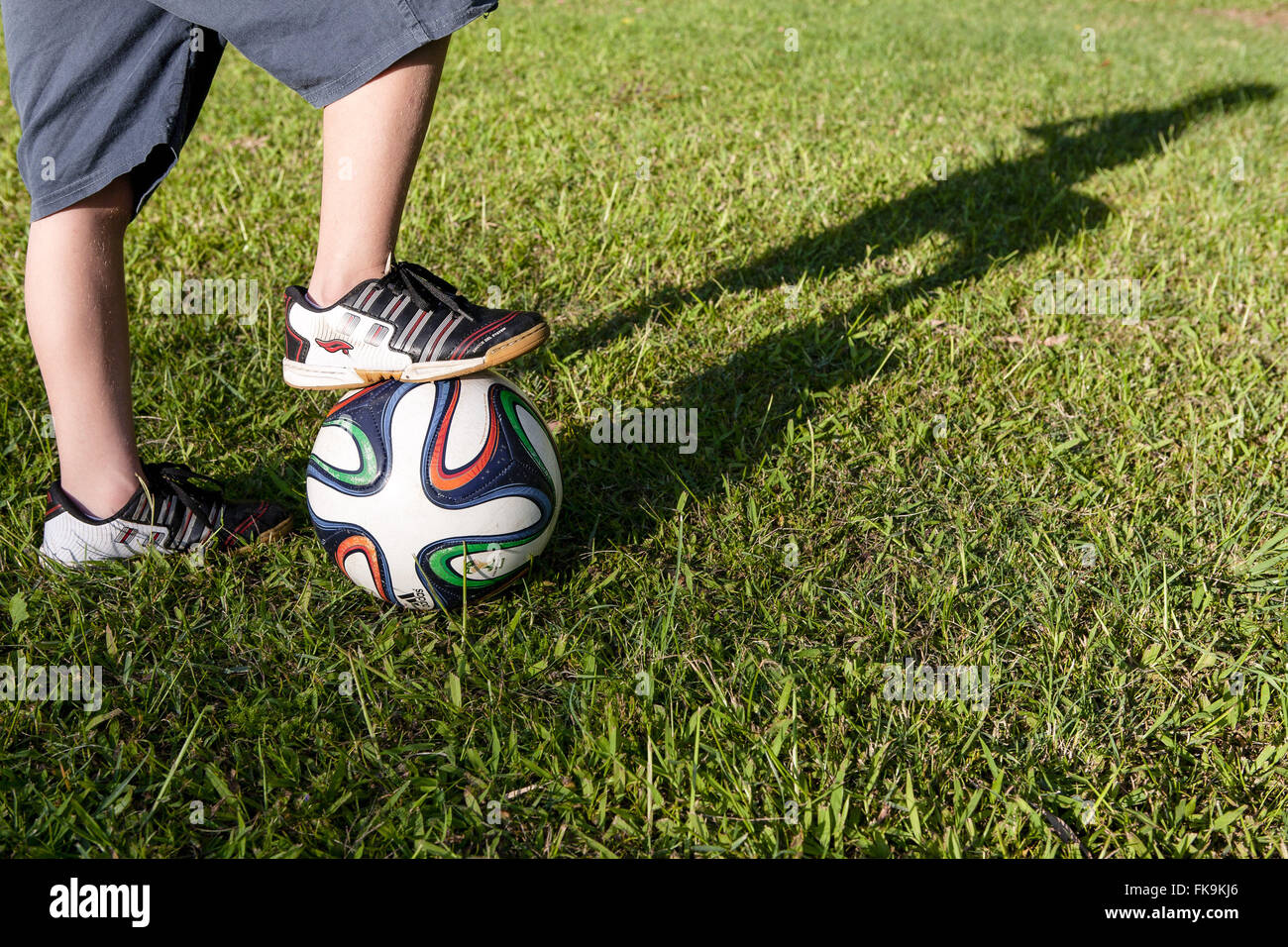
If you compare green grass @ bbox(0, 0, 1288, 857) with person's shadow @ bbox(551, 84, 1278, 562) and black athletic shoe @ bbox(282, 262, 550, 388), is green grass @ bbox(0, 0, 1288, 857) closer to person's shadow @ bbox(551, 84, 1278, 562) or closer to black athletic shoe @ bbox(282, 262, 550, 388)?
person's shadow @ bbox(551, 84, 1278, 562)

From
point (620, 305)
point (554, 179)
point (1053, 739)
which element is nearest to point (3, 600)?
point (620, 305)

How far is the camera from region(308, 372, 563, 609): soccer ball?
2.23 m

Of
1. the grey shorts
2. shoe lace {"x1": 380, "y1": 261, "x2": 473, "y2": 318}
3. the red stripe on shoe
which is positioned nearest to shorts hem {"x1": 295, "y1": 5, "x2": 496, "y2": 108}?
the grey shorts

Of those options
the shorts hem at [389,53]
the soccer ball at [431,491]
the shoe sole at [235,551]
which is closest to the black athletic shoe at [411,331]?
the soccer ball at [431,491]

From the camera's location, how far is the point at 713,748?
77.4 inches

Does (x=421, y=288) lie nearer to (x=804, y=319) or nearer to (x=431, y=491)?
(x=431, y=491)

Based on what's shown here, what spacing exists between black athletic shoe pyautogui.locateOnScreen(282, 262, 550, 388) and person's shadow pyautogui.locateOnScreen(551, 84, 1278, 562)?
23.9 inches

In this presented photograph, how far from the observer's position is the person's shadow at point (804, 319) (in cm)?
282

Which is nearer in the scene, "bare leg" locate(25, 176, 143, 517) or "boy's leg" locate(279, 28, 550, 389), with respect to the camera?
"boy's leg" locate(279, 28, 550, 389)

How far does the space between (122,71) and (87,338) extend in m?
0.61

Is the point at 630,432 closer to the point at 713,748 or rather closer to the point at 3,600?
the point at 713,748

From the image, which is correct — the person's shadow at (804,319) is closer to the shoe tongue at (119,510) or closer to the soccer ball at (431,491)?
the soccer ball at (431,491)

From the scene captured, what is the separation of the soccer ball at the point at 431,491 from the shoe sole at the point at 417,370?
0.06 meters
